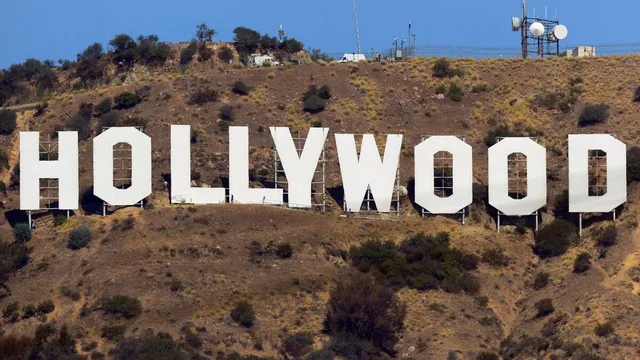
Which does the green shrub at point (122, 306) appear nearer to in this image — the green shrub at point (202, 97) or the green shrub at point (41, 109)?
the green shrub at point (202, 97)

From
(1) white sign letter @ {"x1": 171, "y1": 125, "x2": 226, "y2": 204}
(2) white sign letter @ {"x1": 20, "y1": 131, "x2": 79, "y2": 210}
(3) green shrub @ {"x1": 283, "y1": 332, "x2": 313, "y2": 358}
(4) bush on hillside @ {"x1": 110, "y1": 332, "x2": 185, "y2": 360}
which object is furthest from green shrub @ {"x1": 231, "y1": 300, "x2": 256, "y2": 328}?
(2) white sign letter @ {"x1": 20, "y1": 131, "x2": 79, "y2": 210}

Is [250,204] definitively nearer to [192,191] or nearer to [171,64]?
[192,191]

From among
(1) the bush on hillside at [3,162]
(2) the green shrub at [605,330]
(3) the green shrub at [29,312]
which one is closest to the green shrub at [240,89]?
(1) the bush on hillside at [3,162]

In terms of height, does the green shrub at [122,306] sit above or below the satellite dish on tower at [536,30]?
below

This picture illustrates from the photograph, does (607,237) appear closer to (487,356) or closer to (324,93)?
(487,356)

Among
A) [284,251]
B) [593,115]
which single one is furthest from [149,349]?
[593,115]

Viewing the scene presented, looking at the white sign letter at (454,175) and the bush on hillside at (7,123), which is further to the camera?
the bush on hillside at (7,123)
